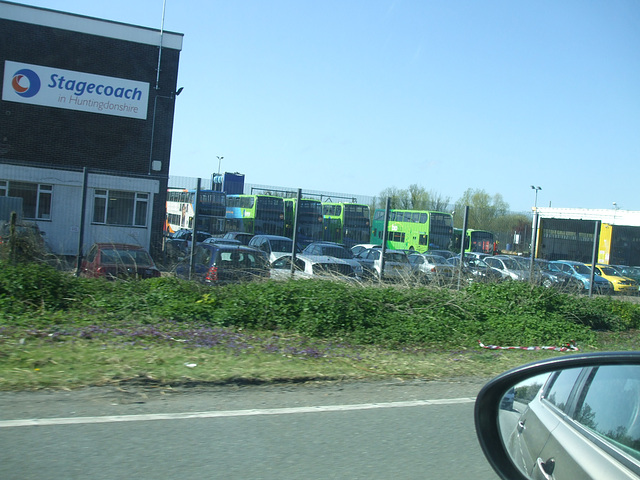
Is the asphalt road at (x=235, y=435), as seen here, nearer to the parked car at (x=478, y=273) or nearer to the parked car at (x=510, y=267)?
the parked car at (x=478, y=273)

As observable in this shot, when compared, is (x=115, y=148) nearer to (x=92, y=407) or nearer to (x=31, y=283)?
(x=31, y=283)

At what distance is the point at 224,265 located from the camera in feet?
42.5

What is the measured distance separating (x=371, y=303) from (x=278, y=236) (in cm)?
967

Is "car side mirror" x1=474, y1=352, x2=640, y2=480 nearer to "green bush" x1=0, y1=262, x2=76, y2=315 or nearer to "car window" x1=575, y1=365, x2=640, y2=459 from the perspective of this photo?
"car window" x1=575, y1=365, x2=640, y2=459

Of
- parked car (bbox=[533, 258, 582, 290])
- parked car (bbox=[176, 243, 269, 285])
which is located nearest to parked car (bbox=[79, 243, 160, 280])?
parked car (bbox=[176, 243, 269, 285])

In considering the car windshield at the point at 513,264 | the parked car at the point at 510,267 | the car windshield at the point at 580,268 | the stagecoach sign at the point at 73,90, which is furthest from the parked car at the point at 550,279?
the stagecoach sign at the point at 73,90

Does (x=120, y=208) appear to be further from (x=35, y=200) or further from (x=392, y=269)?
(x=392, y=269)

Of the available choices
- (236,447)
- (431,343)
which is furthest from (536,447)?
(431,343)

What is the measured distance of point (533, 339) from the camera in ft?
35.4

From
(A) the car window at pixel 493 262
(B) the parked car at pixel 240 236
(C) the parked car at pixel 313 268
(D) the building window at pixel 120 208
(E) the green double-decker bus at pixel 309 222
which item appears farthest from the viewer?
(B) the parked car at pixel 240 236

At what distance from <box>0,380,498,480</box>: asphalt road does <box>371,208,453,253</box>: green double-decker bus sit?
13537 mm

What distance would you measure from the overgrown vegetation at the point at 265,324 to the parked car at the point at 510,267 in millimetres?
2164

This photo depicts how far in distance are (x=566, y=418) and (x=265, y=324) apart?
7.67 metres

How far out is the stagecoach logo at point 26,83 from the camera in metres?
→ 25.4
